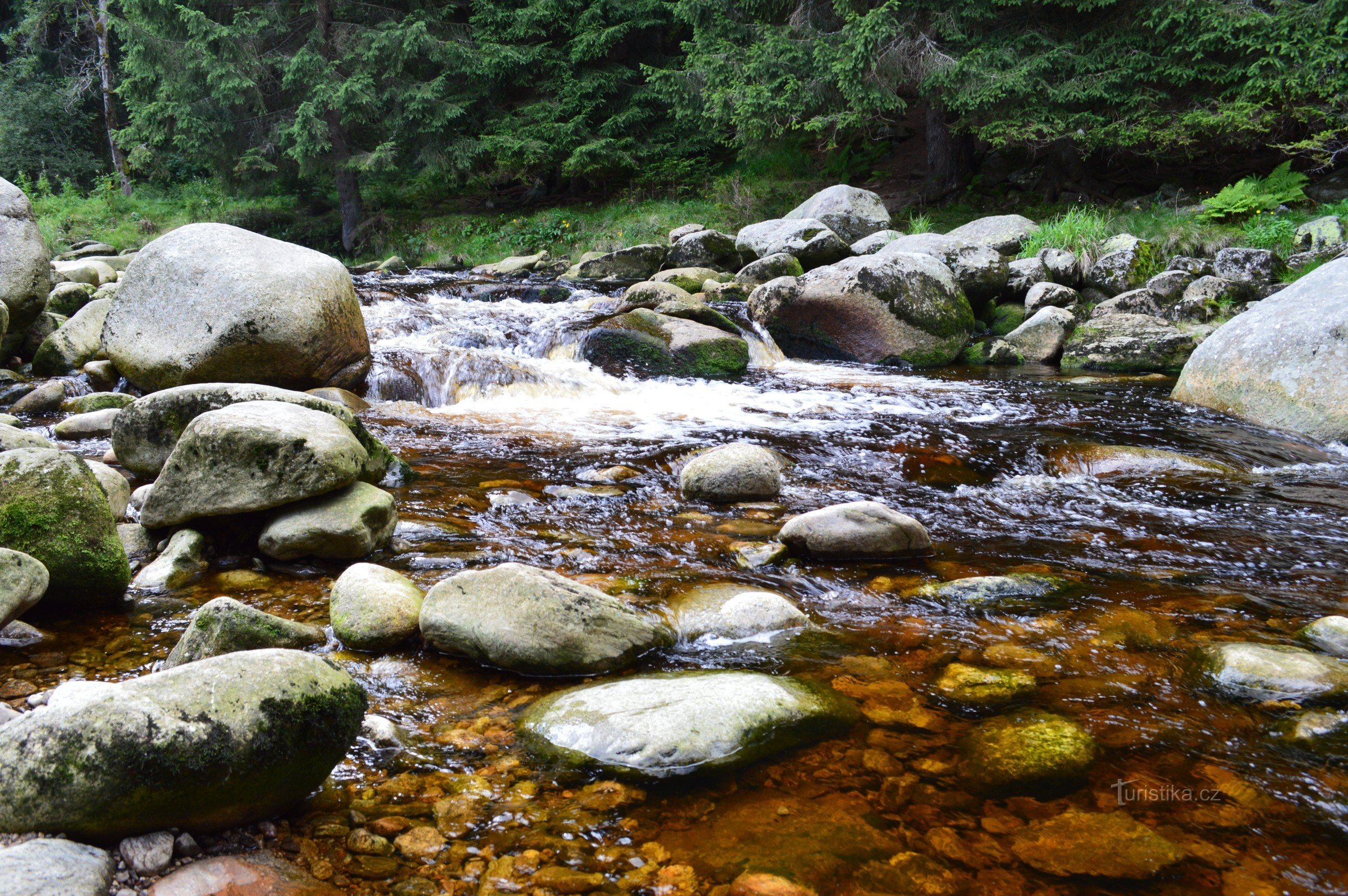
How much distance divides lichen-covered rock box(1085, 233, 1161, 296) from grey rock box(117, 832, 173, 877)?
11764 mm

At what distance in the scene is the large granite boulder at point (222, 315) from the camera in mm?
6691

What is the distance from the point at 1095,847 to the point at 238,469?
352 centimetres

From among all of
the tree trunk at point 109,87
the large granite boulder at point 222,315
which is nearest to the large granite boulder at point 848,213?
the large granite boulder at point 222,315

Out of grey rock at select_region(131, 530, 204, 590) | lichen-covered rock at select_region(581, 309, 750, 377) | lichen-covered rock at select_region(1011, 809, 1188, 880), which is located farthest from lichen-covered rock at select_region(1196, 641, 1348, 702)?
lichen-covered rock at select_region(581, 309, 750, 377)

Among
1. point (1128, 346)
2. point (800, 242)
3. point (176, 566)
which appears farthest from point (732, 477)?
point (800, 242)

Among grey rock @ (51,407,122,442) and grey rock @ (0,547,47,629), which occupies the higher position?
grey rock @ (0,547,47,629)

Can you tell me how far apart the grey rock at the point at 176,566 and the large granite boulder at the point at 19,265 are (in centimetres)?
592

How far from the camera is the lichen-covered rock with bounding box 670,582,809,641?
119 inches

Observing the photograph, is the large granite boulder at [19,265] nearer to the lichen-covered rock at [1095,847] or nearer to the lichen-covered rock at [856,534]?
the lichen-covered rock at [856,534]

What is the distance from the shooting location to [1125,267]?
10.6 m

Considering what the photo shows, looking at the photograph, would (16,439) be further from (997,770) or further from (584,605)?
(997,770)

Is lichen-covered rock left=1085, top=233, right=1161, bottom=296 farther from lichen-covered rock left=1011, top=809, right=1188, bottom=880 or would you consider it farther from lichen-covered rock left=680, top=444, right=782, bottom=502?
lichen-covered rock left=1011, top=809, right=1188, bottom=880

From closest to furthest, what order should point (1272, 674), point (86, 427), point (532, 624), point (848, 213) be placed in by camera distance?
point (1272, 674) → point (532, 624) → point (86, 427) → point (848, 213)

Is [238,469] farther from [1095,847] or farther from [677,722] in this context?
[1095,847]
